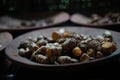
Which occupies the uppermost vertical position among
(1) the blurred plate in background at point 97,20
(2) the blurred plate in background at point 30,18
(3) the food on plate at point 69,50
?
(3) the food on plate at point 69,50

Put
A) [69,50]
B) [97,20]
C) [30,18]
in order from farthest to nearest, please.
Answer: [30,18], [97,20], [69,50]

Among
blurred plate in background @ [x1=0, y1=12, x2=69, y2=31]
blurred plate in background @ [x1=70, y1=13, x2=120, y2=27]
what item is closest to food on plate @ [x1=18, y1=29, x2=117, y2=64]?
blurred plate in background @ [x1=70, y1=13, x2=120, y2=27]

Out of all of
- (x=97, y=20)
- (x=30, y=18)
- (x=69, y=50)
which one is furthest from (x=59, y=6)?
(x=69, y=50)

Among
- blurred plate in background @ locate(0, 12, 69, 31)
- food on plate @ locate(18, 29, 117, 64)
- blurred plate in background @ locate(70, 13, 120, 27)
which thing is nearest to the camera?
food on plate @ locate(18, 29, 117, 64)

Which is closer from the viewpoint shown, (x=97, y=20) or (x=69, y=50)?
(x=69, y=50)

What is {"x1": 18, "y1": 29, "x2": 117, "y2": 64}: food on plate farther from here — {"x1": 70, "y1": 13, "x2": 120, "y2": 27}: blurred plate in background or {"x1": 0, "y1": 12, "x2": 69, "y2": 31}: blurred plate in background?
{"x1": 0, "y1": 12, "x2": 69, "y2": 31}: blurred plate in background

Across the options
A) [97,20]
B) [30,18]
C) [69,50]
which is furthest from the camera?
[30,18]

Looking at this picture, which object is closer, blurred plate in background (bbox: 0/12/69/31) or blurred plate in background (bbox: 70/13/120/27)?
blurred plate in background (bbox: 70/13/120/27)

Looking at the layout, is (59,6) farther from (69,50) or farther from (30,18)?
(69,50)

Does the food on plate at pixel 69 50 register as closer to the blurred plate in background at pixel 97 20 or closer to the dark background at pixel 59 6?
the blurred plate in background at pixel 97 20

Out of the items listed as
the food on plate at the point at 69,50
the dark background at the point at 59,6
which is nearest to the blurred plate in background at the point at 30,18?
the dark background at the point at 59,6
